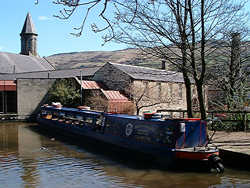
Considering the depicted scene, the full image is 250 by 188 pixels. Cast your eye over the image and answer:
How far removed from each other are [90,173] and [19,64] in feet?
120

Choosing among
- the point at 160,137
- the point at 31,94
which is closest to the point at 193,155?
the point at 160,137

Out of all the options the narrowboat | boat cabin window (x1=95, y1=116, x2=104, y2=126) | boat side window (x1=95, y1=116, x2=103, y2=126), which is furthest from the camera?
boat side window (x1=95, y1=116, x2=103, y2=126)

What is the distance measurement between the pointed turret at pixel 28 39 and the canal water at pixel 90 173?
45569 mm

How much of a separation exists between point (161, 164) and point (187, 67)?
3143 mm

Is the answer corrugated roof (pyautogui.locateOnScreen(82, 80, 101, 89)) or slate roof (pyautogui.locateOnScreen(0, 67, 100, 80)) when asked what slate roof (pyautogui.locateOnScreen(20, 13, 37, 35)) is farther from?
corrugated roof (pyautogui.locateOnScreen(82, 80, 101, 89))

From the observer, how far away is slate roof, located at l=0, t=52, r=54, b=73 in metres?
39.3

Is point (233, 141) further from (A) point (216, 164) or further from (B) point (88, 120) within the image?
(B) point (88, 120)

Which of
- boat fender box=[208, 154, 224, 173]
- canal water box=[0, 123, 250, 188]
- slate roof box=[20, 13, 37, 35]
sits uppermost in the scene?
slate roof box=[20, 13, 37, 35]

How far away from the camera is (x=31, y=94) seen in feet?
82.5

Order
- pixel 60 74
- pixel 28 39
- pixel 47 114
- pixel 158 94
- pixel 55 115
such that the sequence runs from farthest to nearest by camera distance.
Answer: pixel 28 39 → pixel 60 74 → pixel 158 94 → pixel 47 114 → pixel 55 115

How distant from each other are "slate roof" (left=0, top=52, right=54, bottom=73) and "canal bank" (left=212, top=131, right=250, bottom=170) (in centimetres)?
3335

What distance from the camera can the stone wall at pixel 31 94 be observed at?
2472cm

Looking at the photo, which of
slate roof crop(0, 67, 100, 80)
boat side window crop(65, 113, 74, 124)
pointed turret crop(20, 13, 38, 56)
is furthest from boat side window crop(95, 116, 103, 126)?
pointed turret crop(20, 13, 38, 56)

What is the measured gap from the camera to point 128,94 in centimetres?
2378
